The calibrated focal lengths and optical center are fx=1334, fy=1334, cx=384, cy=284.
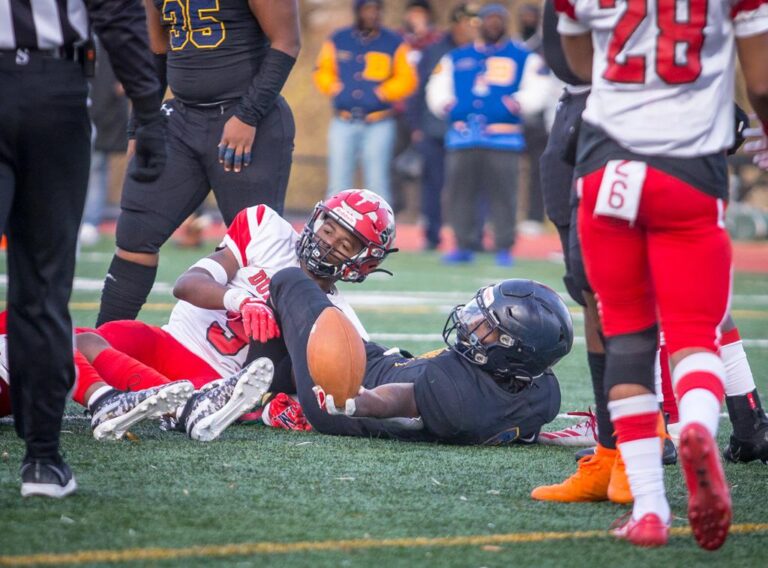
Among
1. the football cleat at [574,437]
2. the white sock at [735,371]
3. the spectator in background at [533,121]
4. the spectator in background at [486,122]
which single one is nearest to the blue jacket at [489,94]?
the spectator in background at [486,122]

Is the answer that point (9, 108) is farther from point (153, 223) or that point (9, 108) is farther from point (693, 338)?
point (153, 223)

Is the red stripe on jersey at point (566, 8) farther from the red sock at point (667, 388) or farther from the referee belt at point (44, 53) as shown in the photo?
the red sock at point (667, 388)

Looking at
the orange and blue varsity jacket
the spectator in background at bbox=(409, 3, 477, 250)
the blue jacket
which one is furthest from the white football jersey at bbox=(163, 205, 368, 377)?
the spectator in background at bbox=(409, 3, 477, 250)

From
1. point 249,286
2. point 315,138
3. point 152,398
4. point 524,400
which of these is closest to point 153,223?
point 249,286

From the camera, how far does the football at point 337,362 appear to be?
4.42 metres

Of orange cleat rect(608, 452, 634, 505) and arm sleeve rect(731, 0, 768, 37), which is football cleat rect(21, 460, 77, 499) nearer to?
orange cleat rect(608, 452, 634, 505)

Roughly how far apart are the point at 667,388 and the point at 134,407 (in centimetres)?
196

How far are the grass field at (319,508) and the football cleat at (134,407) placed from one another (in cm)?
6

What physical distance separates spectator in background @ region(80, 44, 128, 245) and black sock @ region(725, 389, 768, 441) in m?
10.2

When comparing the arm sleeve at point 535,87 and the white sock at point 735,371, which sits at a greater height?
the white sock at point 735,371

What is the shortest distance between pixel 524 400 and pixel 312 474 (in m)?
1.00

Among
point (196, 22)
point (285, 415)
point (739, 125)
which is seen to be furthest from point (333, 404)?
point (196, 22)

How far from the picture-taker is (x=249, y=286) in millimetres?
5195

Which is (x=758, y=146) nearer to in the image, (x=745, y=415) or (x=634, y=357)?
(x=634, y=357)
